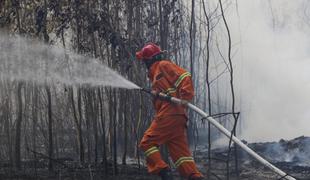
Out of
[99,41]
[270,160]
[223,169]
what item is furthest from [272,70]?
[99,41]

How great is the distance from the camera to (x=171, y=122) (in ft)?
23.3

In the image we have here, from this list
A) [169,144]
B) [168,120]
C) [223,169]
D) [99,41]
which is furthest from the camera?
[223,169]

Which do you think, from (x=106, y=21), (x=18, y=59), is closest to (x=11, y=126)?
(x=18, y=59)

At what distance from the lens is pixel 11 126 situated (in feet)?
37.0

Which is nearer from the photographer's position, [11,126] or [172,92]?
[172,92]

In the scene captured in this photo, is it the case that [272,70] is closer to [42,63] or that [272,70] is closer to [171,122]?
[42,63]

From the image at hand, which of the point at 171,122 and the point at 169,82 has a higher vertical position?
the point at 169,82

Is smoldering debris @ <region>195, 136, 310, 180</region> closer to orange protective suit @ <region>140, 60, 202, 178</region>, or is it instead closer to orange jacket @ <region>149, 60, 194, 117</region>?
orange protective suit @ <region>140, 60, 202, 178</region>

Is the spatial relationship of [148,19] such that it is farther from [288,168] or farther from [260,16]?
[260,16]

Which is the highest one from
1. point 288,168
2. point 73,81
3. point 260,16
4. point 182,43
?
point 260,16

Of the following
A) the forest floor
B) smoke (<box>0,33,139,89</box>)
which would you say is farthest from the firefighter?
smoke (<box>0,33,139,89</box>)

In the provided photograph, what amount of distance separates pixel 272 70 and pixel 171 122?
68.3ft

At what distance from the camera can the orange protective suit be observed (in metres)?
6.98

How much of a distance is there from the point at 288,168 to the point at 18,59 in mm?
5036
